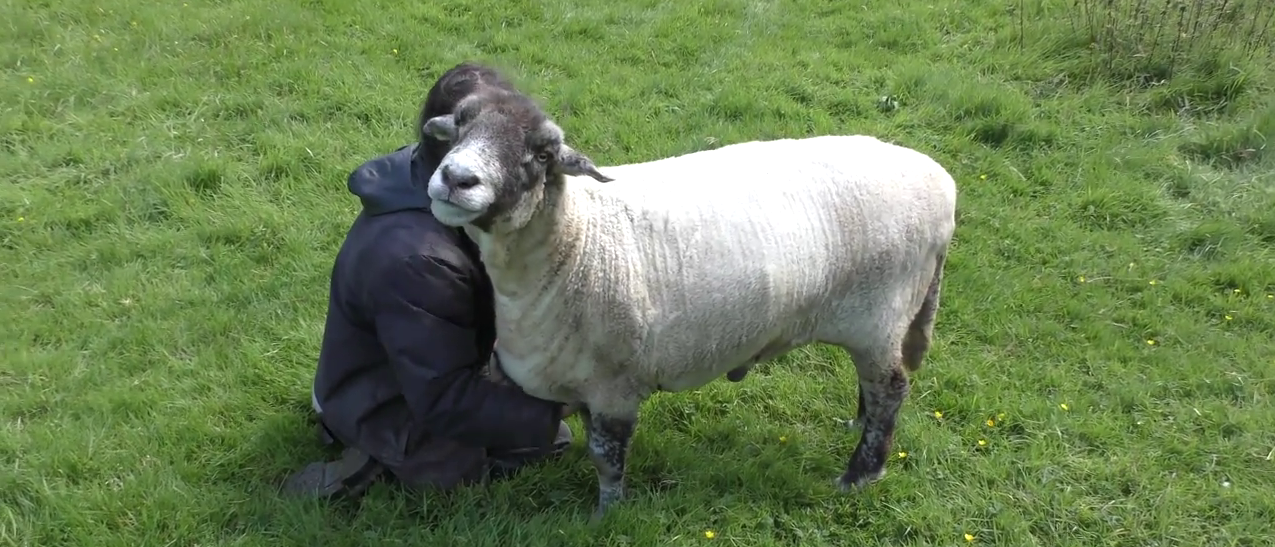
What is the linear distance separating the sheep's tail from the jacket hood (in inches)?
72.1

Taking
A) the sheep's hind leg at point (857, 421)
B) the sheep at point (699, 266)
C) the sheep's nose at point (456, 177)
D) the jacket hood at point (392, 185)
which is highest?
the sheep's nose at point (456, 177)

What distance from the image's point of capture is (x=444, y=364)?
3.08 meters

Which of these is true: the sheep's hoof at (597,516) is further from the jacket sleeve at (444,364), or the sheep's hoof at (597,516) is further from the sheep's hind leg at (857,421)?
the sheep's hind leg at (857,421)

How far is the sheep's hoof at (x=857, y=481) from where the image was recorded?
377 cm

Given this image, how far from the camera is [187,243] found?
5.18 m

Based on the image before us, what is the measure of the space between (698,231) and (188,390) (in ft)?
7.93

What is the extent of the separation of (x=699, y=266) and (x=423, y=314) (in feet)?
2.91

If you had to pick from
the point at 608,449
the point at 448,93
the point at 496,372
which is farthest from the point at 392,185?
the point at 608,449

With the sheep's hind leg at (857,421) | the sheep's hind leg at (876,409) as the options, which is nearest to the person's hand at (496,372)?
the sheep's hind leg at (876,409)

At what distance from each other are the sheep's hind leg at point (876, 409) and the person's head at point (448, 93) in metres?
1.64

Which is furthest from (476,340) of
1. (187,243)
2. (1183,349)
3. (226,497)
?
(1183,349)

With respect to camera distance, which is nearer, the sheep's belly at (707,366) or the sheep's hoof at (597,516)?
the sheep's belly at (707,366)

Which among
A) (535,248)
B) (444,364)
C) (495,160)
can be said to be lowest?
(444,364)

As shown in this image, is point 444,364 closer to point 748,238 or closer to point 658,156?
point 748,238
